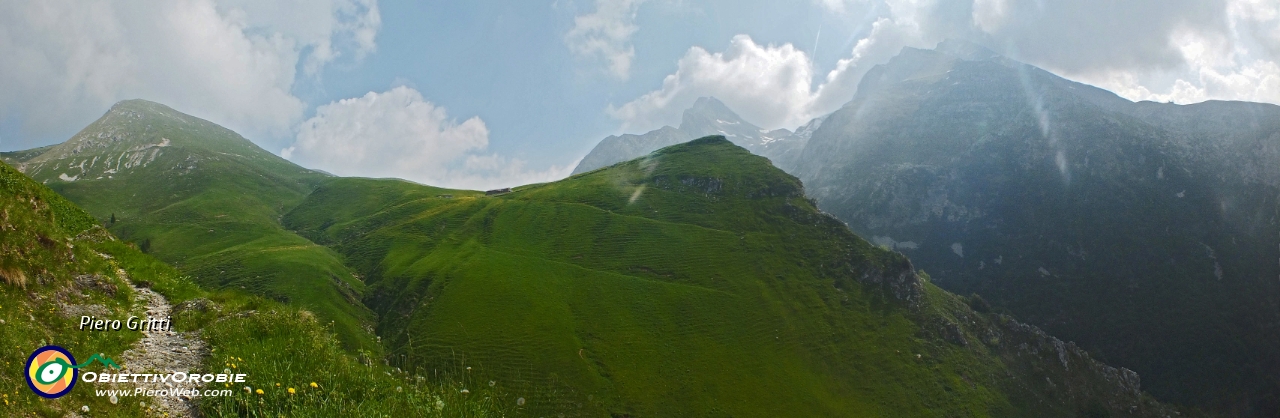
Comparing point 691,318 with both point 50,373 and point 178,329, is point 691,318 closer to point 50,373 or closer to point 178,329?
point 178,329

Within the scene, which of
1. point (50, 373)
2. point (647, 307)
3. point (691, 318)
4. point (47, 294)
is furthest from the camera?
point (647, 307)

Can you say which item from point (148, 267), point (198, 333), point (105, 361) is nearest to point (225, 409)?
point (105, 361)

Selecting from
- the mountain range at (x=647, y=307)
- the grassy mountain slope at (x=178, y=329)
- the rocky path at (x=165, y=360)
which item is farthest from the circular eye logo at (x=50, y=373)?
the mountain range at (x=647, y=307)

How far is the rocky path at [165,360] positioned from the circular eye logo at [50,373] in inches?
40.1

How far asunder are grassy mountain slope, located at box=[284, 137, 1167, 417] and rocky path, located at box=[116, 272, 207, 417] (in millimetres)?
59529

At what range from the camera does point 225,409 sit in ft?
37.1

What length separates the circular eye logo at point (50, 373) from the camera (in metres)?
10.9

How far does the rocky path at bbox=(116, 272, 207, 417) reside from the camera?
39.0 ft

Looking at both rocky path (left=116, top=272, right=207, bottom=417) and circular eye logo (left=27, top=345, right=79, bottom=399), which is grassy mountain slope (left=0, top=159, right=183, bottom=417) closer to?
circular eye logo (left=27, top=345, right=79, bottom=399)

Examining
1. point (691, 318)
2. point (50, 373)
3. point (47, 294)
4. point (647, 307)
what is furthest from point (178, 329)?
point (691, 318)

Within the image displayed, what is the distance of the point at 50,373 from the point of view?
11164mm

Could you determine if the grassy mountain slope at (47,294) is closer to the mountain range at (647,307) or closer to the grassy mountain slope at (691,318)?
the mountain range at (647,307)

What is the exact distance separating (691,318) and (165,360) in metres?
106

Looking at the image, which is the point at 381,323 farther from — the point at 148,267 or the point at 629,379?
the point at 148,267
